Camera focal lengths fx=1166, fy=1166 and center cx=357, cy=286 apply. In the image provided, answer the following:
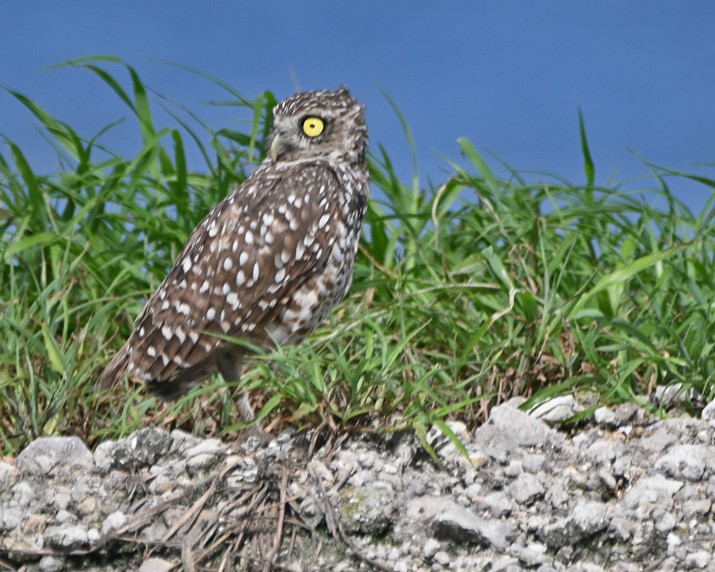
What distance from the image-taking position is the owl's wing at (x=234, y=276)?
584 centimetres

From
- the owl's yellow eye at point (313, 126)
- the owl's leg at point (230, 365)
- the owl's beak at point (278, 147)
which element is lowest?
the owl's leg at point (230, 365)

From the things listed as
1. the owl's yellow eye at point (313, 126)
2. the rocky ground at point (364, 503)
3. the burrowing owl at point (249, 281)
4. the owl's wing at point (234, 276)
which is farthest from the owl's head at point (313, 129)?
the rocky ground at point (364, 503)

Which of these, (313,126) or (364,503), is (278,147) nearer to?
(313,126)

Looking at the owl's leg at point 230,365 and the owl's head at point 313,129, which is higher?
the owl's head at point 313,129

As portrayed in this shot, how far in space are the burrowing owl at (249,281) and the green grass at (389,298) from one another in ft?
0.55

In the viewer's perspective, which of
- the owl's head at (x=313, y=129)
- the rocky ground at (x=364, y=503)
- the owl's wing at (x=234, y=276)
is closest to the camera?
the rocky ground at (x=364, y=503)

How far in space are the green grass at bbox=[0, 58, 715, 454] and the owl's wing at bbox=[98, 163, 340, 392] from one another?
24cm

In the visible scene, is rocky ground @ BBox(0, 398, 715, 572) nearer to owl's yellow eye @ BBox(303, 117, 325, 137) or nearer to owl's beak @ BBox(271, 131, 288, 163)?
owl's beak @ BBox(271, 131, 288, 163)

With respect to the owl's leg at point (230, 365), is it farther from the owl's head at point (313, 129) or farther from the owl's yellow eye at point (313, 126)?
the owl's yellow eye at point (313, 126)

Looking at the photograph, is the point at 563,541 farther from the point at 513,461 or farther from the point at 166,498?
the point at 166,498

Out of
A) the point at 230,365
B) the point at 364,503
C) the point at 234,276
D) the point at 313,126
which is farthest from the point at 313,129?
the point at 364,503

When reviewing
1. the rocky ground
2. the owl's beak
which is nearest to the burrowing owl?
the owl's beak

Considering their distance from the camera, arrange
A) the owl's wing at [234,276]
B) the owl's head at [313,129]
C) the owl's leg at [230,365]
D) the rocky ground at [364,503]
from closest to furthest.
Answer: the rocky ground at [364,503], the owl's wing at [234,276], the owl's leg at [230,365], the owl's head at [313,129]

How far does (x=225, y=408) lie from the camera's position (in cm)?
595
